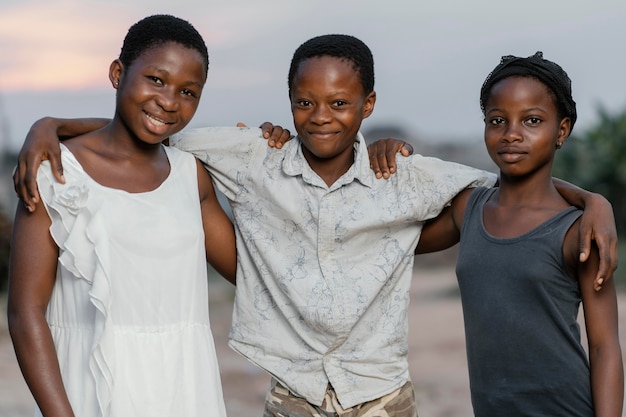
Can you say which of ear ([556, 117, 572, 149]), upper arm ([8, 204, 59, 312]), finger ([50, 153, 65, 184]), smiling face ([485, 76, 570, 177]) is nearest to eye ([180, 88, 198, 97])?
finger ([50, 153, 65, 184])

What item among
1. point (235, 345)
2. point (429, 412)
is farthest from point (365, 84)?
point (429, 412)

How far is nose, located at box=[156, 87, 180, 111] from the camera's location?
8.16ft

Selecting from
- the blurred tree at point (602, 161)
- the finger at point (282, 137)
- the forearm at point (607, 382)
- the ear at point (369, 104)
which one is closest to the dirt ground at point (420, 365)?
the blurred tree at point (602, 161)

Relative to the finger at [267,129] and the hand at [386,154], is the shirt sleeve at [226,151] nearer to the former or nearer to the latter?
the finger at [267,129]

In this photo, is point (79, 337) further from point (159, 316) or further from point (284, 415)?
point (284, 415)

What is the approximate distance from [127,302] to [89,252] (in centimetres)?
17

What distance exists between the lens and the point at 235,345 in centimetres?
291

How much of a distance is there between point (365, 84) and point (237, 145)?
1.51ft

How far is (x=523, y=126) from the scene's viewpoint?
2633mm

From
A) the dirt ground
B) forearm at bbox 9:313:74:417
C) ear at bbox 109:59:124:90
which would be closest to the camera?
forearm at bbox 9:313:74:417

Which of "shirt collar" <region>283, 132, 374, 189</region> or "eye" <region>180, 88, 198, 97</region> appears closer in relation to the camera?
"eye" <region>180, 88, 198, 97</region>

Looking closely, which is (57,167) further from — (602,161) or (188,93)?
(602,161)

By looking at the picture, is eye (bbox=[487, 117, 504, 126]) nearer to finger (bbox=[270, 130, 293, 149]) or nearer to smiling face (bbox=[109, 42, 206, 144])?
finger (bbox=[270, 130, 293, 149])

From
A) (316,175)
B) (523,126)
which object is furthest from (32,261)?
(523,126)
